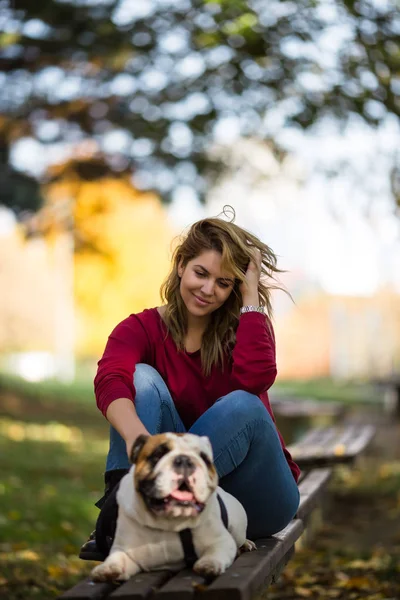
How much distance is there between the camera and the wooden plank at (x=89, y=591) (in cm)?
247

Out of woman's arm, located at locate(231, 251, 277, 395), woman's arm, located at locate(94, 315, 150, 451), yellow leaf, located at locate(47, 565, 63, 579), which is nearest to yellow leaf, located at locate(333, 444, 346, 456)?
yellow leaf, located at locate(47, 565, 63, 579)

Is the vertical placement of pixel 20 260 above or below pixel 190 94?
below

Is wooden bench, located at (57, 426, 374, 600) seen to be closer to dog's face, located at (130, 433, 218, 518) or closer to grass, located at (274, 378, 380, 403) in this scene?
dog's face, located at (130, 433, 218, 518)

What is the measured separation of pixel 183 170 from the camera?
16812 mm

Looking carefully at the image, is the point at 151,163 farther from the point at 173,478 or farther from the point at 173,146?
the point at 173,478

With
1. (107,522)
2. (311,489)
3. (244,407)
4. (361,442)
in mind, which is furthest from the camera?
(361,442)

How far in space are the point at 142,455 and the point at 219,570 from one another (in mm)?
381

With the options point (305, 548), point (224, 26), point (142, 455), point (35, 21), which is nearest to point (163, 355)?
point (142, 455)

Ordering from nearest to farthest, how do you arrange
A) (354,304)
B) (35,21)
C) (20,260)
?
(35,21), (354,304), (20,260)

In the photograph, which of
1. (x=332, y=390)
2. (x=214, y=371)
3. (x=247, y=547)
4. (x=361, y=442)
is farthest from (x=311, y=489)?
(x=332, y=390)

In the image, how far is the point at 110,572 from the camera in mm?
2656

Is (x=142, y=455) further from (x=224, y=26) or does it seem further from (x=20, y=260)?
(x=20, y=260)

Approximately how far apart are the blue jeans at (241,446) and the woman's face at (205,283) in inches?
11.8

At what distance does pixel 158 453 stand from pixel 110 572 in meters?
0.35
